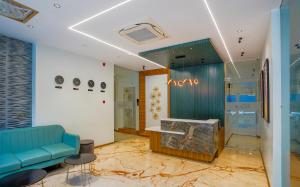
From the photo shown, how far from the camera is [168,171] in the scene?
3.54 metres

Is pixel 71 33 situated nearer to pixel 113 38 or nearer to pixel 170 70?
pixel 113 38

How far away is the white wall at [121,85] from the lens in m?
7.58

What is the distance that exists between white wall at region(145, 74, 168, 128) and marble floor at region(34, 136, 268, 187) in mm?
2254

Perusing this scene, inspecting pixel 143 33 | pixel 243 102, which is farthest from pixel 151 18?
pixel 243 102

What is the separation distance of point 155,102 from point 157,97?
0.24 meters

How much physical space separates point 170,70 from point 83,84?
10.6ft

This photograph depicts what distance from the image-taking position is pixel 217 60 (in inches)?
202

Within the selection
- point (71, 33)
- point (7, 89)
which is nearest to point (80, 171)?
point (7, 89)

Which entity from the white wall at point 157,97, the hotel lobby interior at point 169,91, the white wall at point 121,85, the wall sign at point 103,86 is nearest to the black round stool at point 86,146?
the hotel lobby interior at point 169,91

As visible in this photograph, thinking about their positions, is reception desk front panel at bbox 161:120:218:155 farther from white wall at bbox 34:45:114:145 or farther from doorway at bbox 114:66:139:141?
doorway at bbox 114:66:139:141

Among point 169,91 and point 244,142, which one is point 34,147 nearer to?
point 169,91

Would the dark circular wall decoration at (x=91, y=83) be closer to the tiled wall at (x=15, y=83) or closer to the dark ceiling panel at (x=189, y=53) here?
the tiled wall at (x=15, y=83)

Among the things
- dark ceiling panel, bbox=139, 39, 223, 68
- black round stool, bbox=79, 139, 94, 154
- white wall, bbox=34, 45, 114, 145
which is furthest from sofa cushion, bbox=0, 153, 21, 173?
dark ceiling panel, bbox=139, 39, 223, 68

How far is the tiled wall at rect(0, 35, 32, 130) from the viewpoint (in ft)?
11.4
